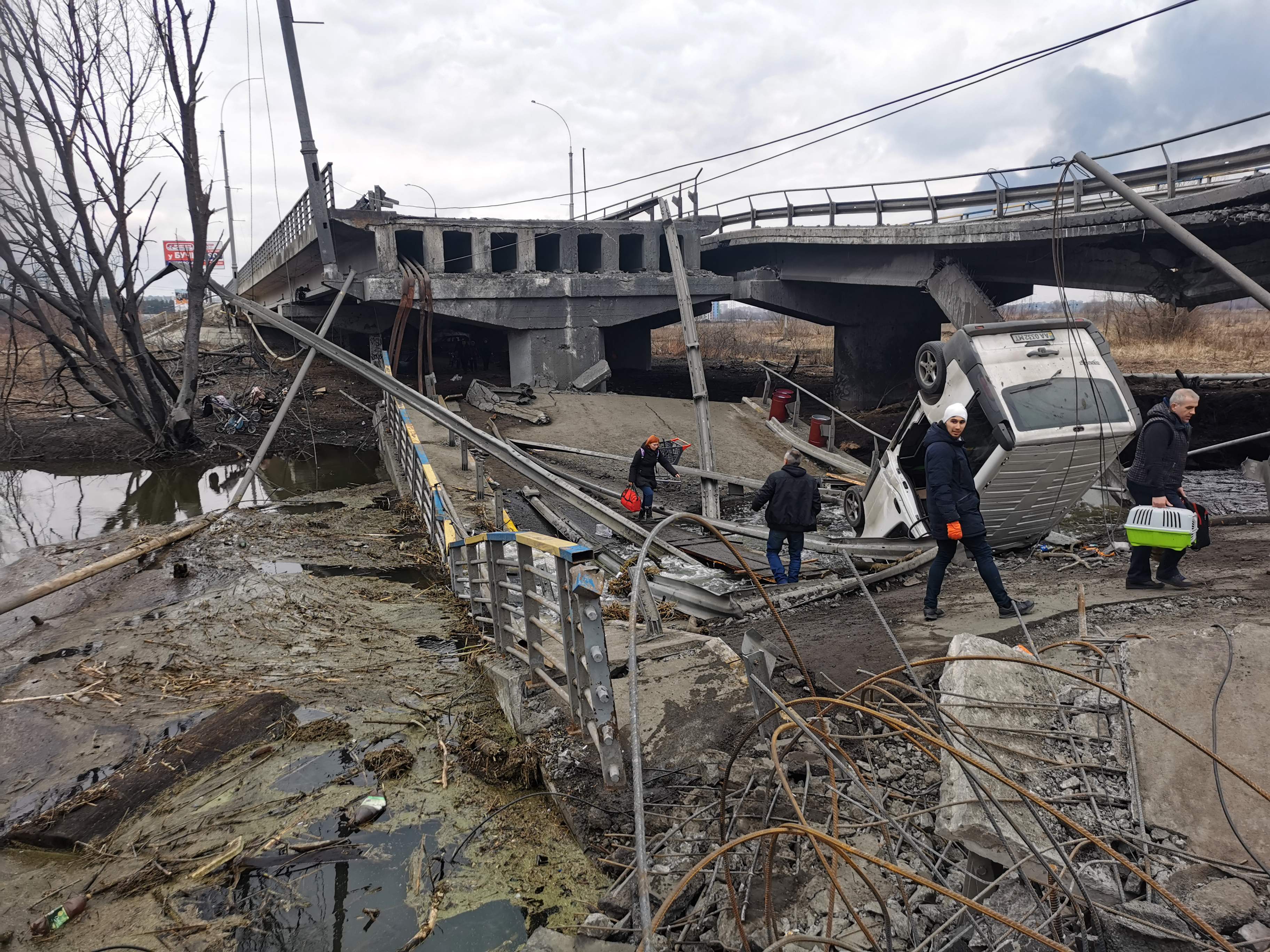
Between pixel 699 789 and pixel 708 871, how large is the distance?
673 mm

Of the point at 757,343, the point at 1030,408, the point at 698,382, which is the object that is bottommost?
the point at 1030,408

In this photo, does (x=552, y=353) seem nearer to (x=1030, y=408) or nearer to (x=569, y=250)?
(x=569, y=250)

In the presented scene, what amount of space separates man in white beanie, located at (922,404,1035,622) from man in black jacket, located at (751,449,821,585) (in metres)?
2.09

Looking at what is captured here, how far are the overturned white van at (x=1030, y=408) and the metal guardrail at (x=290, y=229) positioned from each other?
1865 cm

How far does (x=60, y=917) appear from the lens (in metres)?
3.71

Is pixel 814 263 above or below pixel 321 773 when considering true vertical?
above

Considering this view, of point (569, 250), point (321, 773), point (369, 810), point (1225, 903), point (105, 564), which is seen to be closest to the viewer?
point (1225, 903)

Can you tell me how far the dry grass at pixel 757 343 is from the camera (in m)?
40.7

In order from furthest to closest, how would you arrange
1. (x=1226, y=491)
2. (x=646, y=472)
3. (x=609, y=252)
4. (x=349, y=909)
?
1. (x=609, y=252)
2. (x=1226, y=491)
3. (x=646, y=472)
4. (x=349, y=909)

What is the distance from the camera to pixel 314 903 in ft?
12.8

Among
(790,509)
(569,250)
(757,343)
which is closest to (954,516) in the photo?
(790,509)

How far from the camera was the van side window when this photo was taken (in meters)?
7.54

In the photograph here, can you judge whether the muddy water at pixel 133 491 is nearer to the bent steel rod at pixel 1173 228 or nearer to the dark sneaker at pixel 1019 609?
the dark sneaker at pixel 1019 609

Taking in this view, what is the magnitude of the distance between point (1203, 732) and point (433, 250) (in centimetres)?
2174
